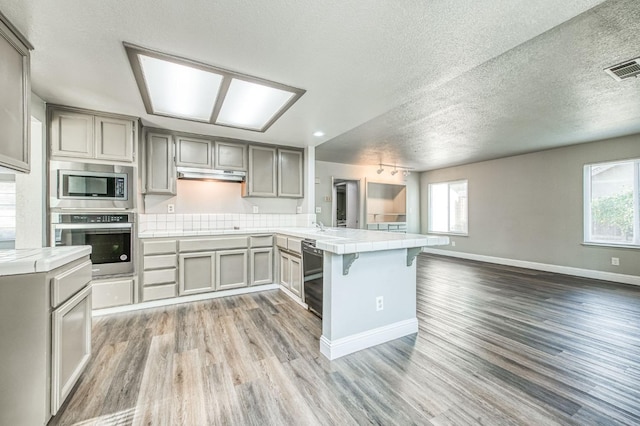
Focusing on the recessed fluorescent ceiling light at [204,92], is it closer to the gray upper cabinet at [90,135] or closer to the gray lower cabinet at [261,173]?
the gray upper cabinet at [90,135]

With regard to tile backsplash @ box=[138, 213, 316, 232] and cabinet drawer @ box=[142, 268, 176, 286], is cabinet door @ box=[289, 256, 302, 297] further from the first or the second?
cabinet drawer @ box=[142, 268, 176, 286]

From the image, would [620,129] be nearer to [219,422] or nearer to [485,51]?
[485,51]

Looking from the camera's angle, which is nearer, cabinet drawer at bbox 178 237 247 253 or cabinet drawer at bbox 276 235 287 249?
cabinet drawer at bbox 178 237 247 253

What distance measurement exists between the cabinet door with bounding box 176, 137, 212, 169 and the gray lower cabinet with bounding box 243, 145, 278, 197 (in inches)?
23.6

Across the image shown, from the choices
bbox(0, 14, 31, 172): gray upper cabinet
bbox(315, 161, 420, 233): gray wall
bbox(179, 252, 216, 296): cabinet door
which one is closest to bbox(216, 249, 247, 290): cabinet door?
bbox(179, 252, 216, 296): cabinet door

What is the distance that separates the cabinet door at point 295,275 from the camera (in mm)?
3100

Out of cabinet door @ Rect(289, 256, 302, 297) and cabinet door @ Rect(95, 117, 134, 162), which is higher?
cabinet door @ Rect(95, 117, 134, 162)

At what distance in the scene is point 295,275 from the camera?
3221mm

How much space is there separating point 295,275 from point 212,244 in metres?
1.17

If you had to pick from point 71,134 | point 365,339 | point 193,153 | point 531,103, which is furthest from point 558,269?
point 71,134

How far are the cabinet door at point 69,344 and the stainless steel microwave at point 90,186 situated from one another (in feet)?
4.64

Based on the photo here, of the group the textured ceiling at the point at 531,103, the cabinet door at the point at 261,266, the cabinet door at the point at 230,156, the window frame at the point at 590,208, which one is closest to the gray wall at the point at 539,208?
the window frame at the point at 590,208

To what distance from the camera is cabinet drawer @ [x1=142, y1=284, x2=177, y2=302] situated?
3055 mm

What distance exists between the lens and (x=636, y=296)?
11.5 ft
